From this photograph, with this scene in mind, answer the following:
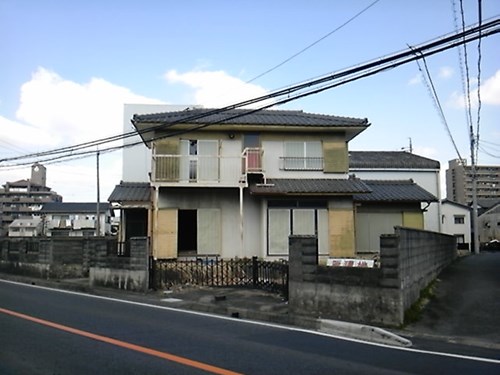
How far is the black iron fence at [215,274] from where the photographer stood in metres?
13.9

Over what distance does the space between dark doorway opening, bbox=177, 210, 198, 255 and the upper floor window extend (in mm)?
4844

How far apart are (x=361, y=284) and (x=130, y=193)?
588 inches

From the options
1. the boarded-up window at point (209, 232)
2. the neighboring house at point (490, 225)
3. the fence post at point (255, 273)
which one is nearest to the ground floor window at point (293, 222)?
the boarded-up window at point (209, 232)

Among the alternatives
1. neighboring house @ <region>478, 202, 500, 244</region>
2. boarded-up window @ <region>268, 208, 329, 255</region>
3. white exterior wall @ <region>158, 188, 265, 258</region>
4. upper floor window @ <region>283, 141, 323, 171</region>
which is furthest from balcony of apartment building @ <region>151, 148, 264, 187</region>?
neighboring house @ <region>478, 202, 500, 244</region>

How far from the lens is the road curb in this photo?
7668 mm

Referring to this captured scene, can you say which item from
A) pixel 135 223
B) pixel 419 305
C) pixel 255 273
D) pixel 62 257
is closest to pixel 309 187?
pixel 255 273

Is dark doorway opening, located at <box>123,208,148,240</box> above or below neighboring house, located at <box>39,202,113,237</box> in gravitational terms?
below

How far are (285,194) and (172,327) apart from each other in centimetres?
1159

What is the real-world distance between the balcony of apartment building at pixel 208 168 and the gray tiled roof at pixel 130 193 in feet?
5.30

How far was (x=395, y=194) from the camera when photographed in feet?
76.4

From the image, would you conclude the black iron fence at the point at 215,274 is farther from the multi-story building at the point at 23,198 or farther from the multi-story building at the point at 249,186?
the multi-story building at the point at 23,198

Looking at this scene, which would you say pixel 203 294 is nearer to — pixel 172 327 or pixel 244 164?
pixel 172 327

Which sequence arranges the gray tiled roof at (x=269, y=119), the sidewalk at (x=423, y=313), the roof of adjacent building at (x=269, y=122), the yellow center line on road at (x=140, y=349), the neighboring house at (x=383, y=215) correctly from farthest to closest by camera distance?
1. the neighboring house at (x=383, y=215)
2. the gray tiled roof at (x=269, y=119)
3. the roof of adjacent building at (x=269, y=122)
4. the sidewalk at (x=423, y=313)
5. the yellow center line on road at (x=140, y=349)

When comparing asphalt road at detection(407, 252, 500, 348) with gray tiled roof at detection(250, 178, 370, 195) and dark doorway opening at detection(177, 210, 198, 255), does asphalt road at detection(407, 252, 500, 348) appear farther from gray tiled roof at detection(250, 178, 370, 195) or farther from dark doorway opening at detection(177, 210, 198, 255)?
dark doorway opening at detection(177, 210, 198, 255)
